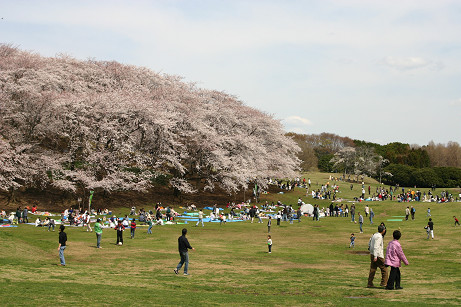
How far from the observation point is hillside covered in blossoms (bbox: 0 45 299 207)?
54125mm

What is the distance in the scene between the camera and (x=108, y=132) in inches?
2280

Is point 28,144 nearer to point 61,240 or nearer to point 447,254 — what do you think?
point 61,240

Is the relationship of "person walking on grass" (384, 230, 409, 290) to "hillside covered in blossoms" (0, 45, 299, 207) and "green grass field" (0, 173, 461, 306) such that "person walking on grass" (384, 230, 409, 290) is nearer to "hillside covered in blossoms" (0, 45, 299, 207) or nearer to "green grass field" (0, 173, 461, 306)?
"green grass field" (0, 173, 461, 306)

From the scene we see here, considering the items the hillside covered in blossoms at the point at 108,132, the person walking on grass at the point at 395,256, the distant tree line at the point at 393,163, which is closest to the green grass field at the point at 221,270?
the person walking on grass at the point at 395,256

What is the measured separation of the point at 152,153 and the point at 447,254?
40.3 metres

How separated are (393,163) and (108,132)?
9684cm

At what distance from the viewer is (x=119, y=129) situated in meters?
59.6

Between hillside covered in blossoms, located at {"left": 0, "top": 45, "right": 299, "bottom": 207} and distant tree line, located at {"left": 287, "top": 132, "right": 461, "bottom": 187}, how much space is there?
1737 inches

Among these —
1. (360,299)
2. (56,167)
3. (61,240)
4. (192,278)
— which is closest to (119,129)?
(56,167)

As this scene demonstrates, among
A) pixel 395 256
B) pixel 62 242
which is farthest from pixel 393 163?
pixel 395 256

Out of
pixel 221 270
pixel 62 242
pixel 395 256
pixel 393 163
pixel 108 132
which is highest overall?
pixel 393 163

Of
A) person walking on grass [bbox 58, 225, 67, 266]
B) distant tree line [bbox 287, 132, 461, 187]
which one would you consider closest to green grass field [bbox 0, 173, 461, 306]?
person walking on grass [bbox 58, 225, 67, 266]

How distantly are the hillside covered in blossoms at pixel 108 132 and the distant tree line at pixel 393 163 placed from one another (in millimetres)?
44114

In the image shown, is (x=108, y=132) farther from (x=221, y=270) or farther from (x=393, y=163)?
(x=393, y=163)
